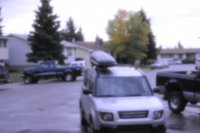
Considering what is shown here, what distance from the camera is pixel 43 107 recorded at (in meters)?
19.2

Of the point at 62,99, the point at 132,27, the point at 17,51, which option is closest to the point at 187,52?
the point at 132,27

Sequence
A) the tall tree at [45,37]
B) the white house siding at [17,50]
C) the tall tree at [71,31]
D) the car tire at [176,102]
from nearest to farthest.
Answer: the car tire at [176,102], the tall tree at [45,37], the white house siding at [17,50], the tall tree at [71,31]

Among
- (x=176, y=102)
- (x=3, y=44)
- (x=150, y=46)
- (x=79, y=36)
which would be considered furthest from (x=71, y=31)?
(x=176, y=102)

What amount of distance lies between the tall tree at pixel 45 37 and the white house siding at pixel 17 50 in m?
9.71

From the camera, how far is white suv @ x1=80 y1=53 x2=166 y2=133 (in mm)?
10031

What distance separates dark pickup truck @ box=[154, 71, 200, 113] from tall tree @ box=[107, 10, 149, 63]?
66.1m

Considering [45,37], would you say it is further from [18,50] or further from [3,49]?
[18,50]

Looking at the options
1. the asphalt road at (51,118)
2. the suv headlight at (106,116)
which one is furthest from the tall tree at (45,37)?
the suv headlight at (106,116)

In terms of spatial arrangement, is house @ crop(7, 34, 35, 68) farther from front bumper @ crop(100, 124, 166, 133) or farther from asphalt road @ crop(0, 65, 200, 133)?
front bumper @ crop(100, 124, 166, 133)

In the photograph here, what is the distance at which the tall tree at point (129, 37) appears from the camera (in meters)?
83.2

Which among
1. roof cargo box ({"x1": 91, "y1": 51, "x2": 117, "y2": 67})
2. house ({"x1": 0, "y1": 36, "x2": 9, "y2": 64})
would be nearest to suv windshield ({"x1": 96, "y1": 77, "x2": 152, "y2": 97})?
roof cargo box ({"x1": 91, "y1": 51, "x2": 117, "y2": 67})

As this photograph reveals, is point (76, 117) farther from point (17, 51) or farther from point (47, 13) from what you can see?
point (17, 51)

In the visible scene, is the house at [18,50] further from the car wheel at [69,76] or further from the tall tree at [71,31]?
the tall tree at [71,31]

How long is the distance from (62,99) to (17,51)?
50.7 meters
